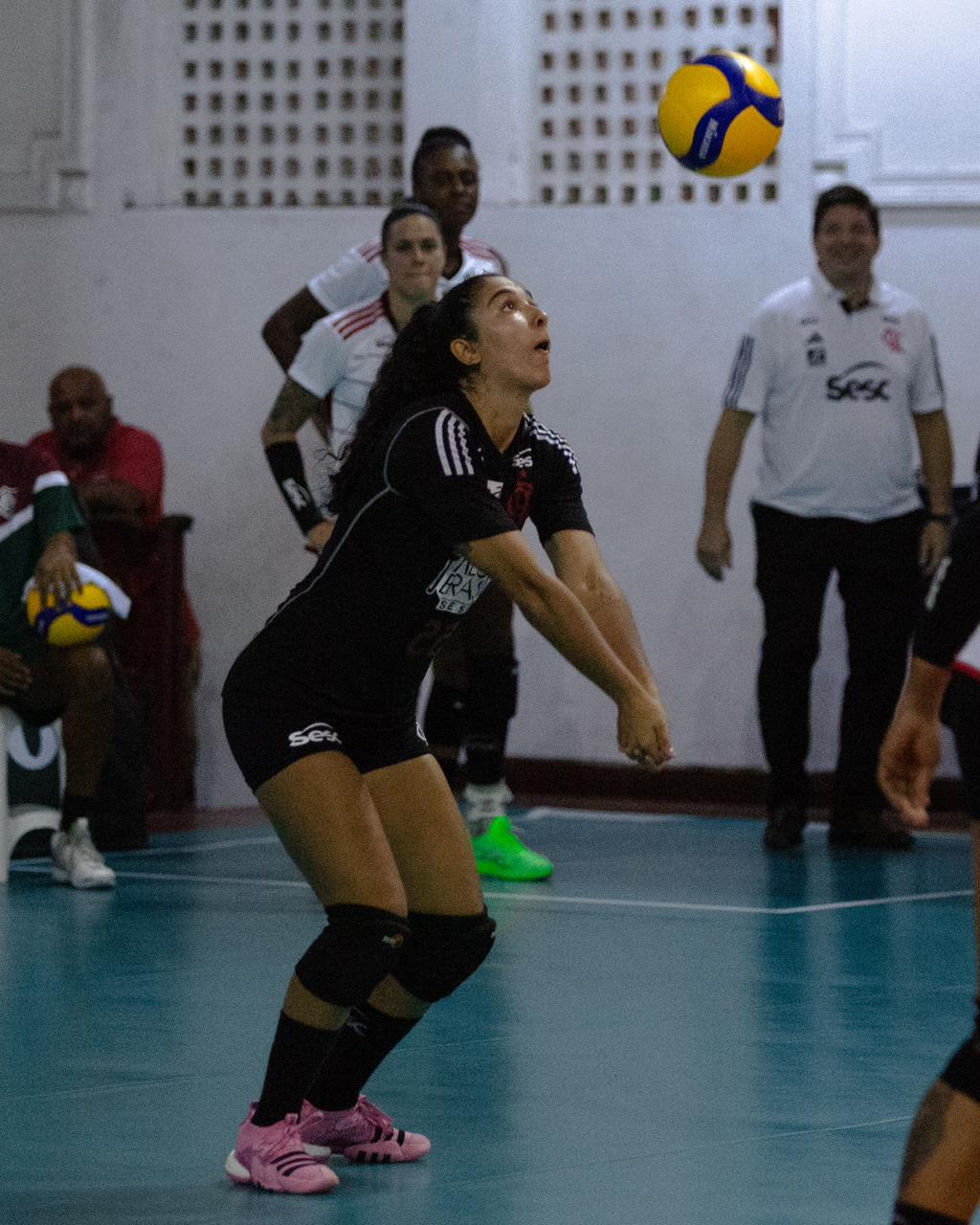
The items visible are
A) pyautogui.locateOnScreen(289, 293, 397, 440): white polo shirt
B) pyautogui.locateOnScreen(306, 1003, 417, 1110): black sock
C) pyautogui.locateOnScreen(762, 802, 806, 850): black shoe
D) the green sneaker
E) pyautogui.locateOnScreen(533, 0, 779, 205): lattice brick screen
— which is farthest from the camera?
pyautogui.locateOnScreen(533, 0, 779, 205): lattice brick screen

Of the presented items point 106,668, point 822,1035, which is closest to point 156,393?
point 106,668

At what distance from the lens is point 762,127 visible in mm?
6391

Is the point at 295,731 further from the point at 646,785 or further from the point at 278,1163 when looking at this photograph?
the point at 646,785

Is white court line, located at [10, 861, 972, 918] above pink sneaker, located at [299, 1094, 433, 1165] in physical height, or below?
below

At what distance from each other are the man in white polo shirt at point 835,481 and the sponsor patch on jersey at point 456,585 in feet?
13.5

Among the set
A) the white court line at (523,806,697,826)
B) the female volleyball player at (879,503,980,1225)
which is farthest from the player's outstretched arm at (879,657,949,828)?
the white court line at (523,806,697,826)

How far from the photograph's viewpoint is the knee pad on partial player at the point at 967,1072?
2410 mm

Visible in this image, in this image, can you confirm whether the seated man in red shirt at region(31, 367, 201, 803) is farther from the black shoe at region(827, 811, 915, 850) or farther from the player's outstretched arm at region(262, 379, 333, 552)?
the black shoe at region(827, 811, 915, 850)

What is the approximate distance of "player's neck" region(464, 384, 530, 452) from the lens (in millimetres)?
3508

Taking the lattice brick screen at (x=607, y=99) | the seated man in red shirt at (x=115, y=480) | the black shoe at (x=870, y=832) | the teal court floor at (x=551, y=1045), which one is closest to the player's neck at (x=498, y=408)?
the teal court floor at (x=551, y=1045)

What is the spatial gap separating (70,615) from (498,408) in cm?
335

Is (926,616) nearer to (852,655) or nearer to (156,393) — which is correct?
(852,655)

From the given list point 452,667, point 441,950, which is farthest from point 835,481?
point 441,950

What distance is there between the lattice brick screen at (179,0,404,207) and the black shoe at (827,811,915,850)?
3.63 metres
